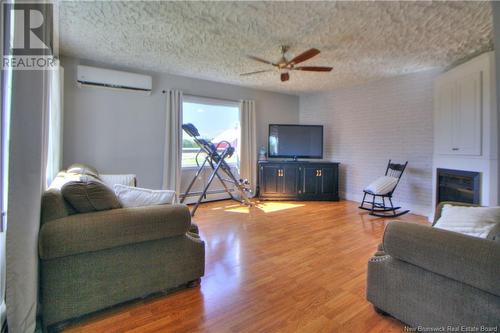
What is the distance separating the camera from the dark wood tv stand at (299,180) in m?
5.20

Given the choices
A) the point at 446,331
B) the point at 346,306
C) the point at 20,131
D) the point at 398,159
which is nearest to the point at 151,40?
the point at 20,131

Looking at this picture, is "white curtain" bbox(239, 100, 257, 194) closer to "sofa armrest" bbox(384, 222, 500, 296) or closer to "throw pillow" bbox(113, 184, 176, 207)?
"throw pillow" bbox(113, 184, 176, 207)

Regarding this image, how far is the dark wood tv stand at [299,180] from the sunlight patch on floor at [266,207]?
14.3 inches

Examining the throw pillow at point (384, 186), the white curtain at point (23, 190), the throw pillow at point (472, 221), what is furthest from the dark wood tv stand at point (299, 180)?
the white curtain at point (23, 190)

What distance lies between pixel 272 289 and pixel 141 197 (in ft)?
3.89

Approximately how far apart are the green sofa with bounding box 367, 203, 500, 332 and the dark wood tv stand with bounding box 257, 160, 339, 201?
357cm

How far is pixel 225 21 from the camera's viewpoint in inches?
99.8

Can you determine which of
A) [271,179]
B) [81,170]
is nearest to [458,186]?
[271,179]

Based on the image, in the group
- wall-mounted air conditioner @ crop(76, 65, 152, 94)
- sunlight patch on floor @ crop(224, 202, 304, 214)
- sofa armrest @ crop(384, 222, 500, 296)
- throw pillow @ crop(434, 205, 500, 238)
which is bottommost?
sunlight patch on floor @ crop(224, 202, 304, 214)

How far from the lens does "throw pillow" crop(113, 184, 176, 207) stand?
6.07ft

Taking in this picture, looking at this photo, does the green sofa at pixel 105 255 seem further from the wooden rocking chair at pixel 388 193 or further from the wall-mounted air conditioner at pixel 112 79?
the wooden rocking chair at pixel 388 193

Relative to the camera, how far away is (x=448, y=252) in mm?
1275

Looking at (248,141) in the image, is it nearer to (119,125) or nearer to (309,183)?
(309,183)

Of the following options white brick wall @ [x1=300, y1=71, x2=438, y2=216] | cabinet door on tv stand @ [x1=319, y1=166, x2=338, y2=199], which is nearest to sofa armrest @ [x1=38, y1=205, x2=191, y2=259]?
cabinet door on tv stand @ [x1=319, y1=166, x2=338, y2=199]
